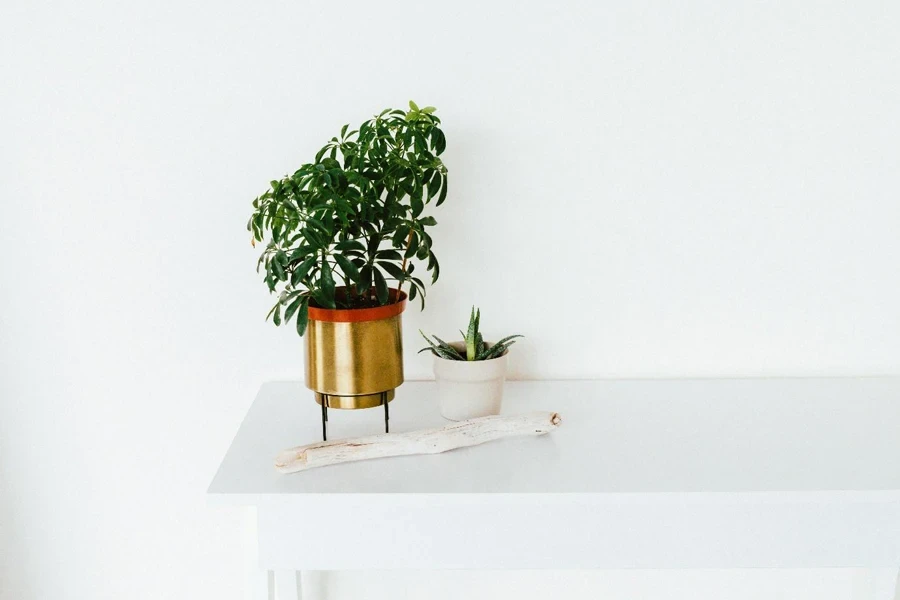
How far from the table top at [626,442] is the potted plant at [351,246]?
0.29 feet

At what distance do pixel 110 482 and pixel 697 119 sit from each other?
0.99m

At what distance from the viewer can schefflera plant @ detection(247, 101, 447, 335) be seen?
2.82 feet

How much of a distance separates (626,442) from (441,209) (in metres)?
0.41

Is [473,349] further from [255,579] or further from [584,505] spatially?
[255,579]

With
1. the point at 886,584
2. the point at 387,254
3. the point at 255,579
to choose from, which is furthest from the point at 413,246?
the point at 886,584

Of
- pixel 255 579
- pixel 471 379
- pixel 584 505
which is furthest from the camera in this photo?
pixel 255 579

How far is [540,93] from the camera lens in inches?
43.4

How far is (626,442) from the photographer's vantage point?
94cm

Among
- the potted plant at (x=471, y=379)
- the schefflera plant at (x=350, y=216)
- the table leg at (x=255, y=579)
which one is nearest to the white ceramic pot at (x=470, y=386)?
the potted plant at (x=471, y=379)

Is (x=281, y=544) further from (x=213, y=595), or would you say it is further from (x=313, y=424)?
(x=213, y=595)

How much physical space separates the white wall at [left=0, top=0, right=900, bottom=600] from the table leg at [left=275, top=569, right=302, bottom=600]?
10 cm

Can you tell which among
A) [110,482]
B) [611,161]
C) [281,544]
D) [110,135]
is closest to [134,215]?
[110,135]

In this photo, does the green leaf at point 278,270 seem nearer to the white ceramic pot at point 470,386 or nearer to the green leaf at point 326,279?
the green leaf at point 326,279

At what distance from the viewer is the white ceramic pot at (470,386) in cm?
96
